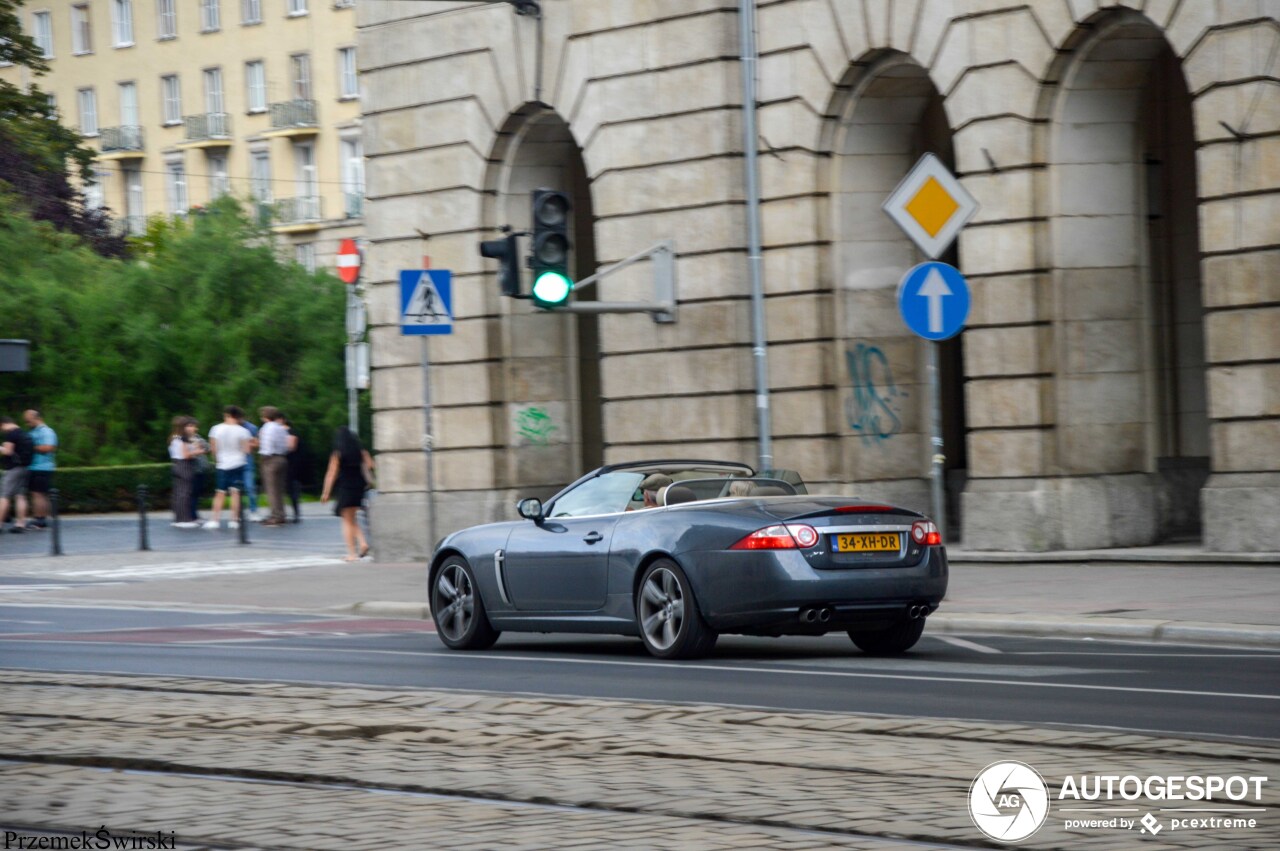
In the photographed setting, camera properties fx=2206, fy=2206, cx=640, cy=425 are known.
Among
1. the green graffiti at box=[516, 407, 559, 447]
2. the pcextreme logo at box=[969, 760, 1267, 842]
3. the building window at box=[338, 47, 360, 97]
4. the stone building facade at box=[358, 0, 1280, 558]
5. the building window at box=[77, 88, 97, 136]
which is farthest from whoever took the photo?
the building window at box=[77, 88, 97, 136]

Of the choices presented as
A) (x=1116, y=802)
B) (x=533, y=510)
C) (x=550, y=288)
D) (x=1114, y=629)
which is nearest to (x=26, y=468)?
(x=550, y=288)

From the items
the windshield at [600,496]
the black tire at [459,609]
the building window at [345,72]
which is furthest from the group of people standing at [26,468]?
the building window at [345,72]

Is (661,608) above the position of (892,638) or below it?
above

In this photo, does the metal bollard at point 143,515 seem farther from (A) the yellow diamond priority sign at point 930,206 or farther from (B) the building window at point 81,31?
(B) the building window at point 81,31

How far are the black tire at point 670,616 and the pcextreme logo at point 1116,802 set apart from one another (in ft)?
17.8

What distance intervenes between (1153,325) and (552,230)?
7.00 meters

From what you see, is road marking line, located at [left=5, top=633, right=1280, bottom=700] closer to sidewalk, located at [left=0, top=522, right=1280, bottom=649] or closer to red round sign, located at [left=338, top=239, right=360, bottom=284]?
sidewalk, located at [left=0, top=522, right=1280, bottom=649]

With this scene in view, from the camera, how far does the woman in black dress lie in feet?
89.0

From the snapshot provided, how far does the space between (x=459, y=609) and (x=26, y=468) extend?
20.4 meters

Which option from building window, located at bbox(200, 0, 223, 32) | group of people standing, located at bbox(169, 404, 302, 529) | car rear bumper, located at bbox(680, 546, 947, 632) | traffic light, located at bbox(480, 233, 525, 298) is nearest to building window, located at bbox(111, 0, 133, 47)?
building window, located at bbox(200, 0, 223, 32)

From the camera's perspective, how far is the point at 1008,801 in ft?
23.4

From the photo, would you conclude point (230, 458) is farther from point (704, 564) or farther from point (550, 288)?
point (704, 564)

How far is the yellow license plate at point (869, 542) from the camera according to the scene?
1308cm

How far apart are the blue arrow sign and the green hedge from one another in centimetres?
2706
